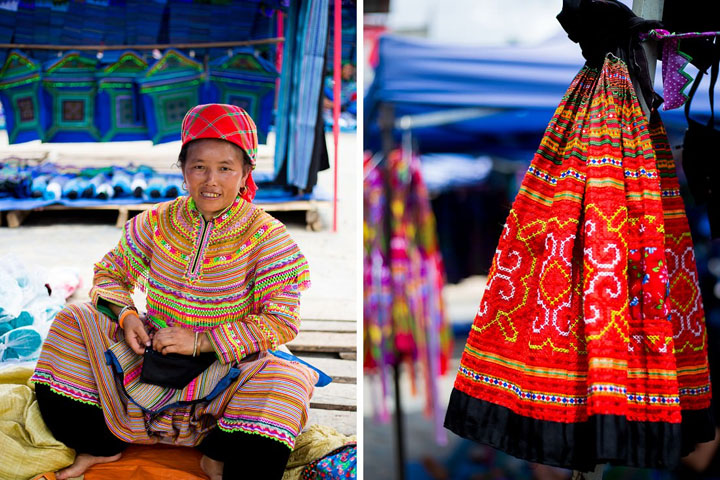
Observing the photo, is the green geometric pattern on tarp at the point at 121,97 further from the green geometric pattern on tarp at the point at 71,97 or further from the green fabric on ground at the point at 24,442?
the green fabric on ground at the point at 24,442

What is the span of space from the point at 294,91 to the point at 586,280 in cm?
343

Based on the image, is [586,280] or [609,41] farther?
[609,41]

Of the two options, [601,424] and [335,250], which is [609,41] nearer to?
[601,424]

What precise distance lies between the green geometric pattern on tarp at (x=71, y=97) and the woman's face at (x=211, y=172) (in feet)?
8.88

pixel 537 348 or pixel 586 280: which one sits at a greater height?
pixel 586 280

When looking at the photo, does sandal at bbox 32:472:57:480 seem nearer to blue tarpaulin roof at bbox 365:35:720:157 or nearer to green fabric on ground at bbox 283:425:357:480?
green fabric on ground at bbox 283:425:357:480

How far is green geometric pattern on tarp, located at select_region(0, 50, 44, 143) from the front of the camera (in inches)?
173

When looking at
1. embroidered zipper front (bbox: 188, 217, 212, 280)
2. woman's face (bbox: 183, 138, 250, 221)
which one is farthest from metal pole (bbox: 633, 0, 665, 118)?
embroidered zipper front (bbox: 188, 217, 212, 280)

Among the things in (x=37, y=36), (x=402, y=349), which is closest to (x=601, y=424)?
(x=402, y=349)

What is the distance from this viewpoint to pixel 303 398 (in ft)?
7.78

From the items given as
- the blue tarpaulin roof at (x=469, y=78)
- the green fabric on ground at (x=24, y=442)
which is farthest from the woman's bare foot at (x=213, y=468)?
the blue tarpaulin roof at (x=469, y=78)

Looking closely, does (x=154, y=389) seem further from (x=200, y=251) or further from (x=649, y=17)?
(x=649, y=17)

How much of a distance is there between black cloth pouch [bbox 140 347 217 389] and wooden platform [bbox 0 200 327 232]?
88.9 inches

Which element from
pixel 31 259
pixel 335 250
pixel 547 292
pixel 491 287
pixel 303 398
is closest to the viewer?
pixel 547 292
